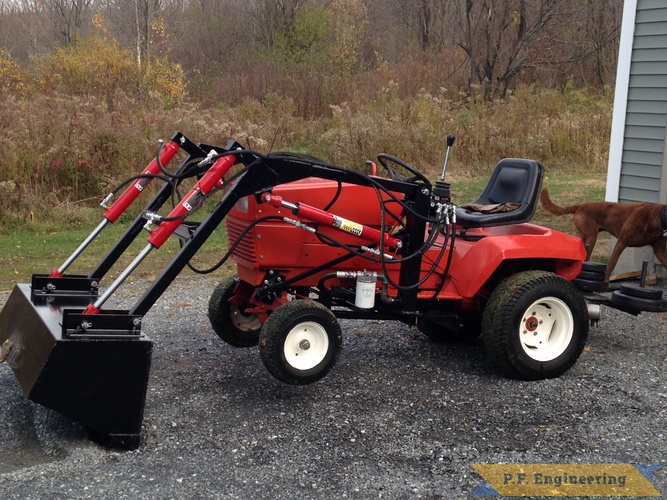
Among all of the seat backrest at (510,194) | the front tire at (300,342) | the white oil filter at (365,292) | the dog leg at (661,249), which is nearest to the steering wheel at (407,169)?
the seat backrest at (510,194)

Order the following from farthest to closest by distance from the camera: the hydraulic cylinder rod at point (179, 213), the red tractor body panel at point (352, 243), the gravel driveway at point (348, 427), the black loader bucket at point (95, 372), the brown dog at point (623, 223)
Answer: the brown dog at point (623, 223) → the red tractor body panel at point (352, 243) → the hydraulic cylinder rod at point (179, 213) → the black loader bucket at point (95, 372) → the gravel driveway at point (348, 427)

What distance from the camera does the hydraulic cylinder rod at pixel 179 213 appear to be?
4.53 metres

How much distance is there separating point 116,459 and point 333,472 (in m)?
1.10

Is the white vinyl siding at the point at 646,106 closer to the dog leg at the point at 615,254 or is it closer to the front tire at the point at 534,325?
the dog leg at the point at 615,254

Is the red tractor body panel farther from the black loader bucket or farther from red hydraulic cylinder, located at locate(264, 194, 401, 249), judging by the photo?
the black loader bucket

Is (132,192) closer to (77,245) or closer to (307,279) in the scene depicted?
(307,279)

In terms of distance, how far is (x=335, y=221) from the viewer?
5.01m

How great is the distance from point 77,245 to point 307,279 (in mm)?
5556

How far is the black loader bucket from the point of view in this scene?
411 centimetres

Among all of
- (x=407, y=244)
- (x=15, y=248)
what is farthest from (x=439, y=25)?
(x=407, y=244)

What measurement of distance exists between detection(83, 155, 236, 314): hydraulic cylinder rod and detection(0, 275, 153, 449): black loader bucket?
232 mm

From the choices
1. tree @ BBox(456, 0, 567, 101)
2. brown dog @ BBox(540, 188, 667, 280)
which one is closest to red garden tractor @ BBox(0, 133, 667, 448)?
brown dog @ BBox(540, 188, 667, 280)

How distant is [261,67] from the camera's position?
74.1 ft

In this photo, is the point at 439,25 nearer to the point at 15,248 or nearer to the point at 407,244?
the point at 15,248
